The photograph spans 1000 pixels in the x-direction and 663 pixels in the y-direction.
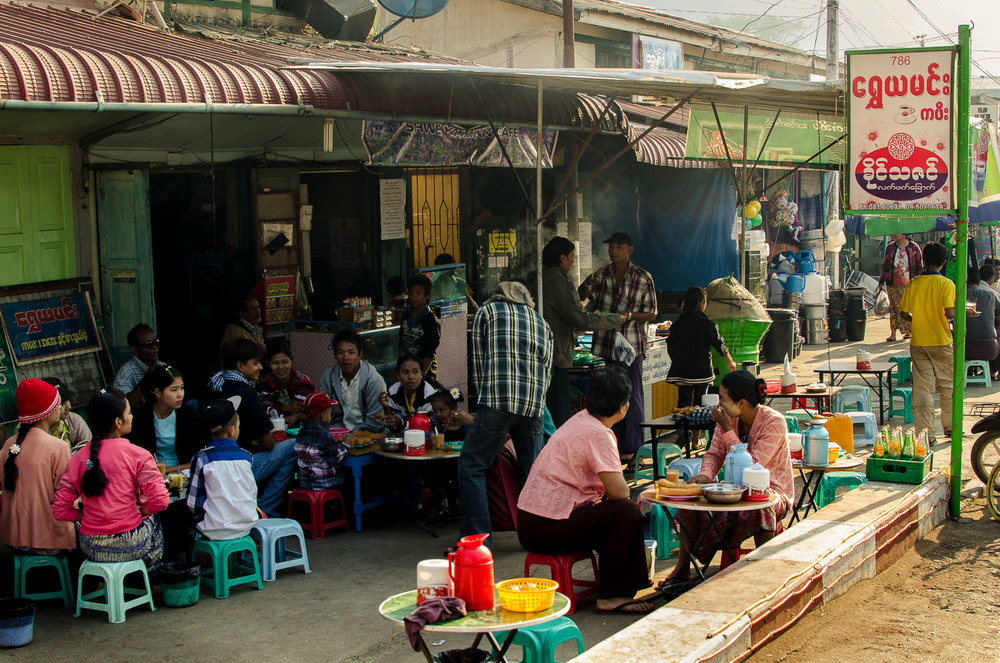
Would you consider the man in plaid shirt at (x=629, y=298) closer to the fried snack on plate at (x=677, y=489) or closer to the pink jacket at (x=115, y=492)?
the fried snack on plate at (x=677, y=489)

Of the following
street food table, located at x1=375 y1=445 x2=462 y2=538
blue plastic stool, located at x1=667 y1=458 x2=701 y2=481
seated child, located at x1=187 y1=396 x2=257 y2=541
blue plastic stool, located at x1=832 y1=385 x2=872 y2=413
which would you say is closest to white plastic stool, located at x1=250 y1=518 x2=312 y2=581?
seated child, located at x1=187 y1=396 x2=257 y2=541

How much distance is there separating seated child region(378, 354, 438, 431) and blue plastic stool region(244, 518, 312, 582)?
1.66 meters

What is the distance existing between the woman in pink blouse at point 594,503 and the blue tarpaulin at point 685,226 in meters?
10.6

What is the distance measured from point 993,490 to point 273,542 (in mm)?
5345

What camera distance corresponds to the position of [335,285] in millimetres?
12875

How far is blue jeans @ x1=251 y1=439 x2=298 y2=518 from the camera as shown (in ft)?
26.1

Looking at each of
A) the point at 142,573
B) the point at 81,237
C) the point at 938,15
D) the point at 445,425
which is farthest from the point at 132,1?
the point at 938,15

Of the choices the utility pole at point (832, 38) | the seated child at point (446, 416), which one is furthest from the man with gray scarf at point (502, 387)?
the utility pole at point (832, 38)

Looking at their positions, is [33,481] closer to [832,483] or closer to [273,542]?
[273,542]

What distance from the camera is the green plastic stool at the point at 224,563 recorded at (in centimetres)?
670

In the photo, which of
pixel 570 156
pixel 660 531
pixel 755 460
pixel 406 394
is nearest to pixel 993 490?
pixel 660 531

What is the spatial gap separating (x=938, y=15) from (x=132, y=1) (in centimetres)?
16173

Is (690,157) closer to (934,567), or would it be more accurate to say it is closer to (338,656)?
(934,567)

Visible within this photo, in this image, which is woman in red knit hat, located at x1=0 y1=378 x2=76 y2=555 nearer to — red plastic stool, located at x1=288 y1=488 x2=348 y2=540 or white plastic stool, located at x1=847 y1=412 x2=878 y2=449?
red plastic stool, located at x1=288 y1=488 x2=348 y2=540
